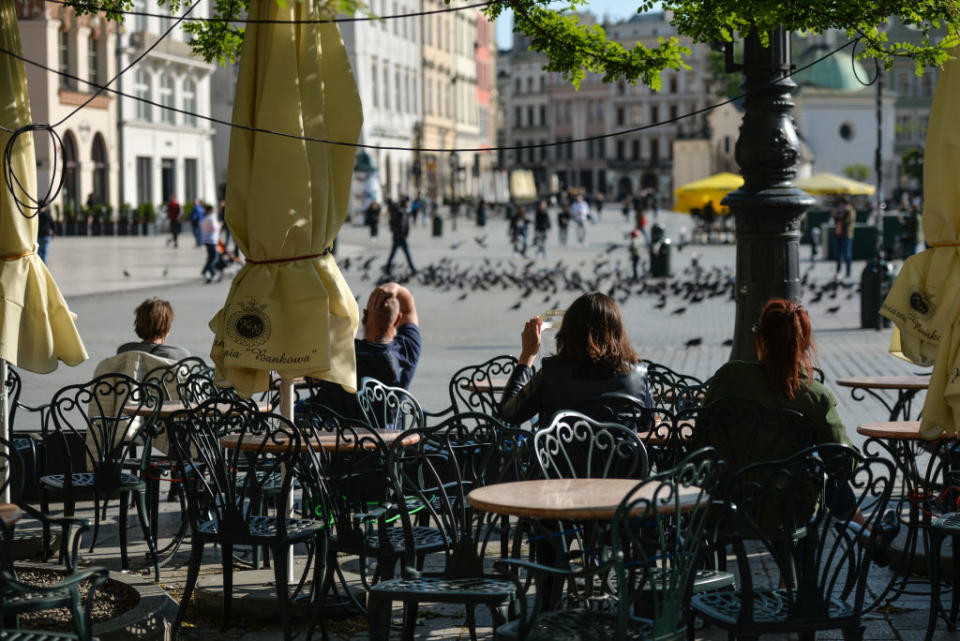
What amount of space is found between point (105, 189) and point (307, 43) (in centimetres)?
5288

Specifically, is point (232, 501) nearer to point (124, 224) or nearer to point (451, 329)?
point (451, 329)

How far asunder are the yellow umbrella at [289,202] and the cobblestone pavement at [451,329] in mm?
1093

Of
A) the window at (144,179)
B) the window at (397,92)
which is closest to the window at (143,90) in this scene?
the window at (144,179)

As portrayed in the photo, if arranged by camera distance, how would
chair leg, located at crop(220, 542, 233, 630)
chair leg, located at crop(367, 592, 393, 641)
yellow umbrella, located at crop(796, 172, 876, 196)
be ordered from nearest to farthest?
chair leg, located at crop(367, 592, 393, 641) < chair leg, located at crop(220, 542, 233, 630) < yellow umbrella, located at crop(796, 172, 876, 196)

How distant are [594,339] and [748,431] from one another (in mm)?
736

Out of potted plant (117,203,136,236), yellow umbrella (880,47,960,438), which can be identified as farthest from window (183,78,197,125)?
yellow umbrella (880,47,960,438)

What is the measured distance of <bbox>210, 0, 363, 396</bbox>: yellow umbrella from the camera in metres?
6.01

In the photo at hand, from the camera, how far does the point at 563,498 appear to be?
4.72 meters

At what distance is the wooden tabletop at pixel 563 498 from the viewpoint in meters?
4.50

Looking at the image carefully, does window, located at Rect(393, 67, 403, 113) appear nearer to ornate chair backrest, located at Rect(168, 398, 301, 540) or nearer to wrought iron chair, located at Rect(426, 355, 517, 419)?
wrought iron chair, located at Rect(426, 355, 517, 419)

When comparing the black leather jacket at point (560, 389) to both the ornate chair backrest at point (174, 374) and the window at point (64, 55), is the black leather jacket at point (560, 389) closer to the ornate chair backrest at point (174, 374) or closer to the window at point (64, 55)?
the ornate chair backrest at point (174, 374)

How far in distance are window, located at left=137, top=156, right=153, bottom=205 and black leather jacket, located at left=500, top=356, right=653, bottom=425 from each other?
5554 centimetres

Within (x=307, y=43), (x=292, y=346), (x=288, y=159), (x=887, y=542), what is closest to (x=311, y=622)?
(x=292, y=346)

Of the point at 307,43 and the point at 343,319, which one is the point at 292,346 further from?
the point at 307,43
